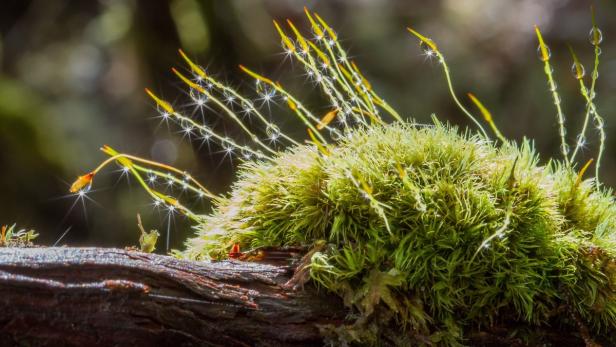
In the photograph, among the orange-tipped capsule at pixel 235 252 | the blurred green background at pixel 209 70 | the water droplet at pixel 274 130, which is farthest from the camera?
the blurred green background at pixel 209 70

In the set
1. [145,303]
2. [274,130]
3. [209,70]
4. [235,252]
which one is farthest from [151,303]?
[209,70]

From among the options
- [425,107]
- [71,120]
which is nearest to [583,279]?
[425,107]

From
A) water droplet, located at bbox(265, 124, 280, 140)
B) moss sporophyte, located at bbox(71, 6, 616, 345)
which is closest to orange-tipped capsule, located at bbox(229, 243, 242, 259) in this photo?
moss sporophyte, located at bbox(71, 6, 616, 345)

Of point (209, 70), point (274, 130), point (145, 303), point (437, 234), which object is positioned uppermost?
point (209, 70)

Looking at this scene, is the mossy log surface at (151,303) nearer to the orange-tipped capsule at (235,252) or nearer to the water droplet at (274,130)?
the orange-tipped capsule at (235,252)

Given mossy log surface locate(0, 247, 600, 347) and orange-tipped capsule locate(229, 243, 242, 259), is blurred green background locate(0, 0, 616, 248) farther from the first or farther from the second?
mossy log surface locate(0, 247, 600, 347)

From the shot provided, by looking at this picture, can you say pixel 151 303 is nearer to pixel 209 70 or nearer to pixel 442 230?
pixel 442 230

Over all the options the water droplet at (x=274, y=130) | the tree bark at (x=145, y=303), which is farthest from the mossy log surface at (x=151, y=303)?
the water droplet at (x=274, y=130)

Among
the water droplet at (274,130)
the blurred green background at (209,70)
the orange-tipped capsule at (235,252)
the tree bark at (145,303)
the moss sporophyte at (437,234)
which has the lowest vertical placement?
the tree bark at (145,303)
